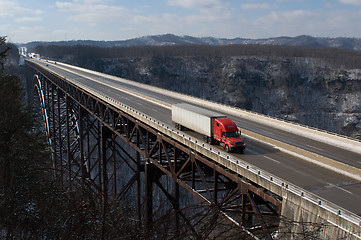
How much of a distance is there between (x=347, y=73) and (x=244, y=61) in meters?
43.3

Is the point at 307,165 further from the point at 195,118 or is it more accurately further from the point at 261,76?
the point at 261,76

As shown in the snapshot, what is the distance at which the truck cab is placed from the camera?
17717mm

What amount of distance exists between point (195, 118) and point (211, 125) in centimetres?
197

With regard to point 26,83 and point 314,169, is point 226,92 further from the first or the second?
point 314,169

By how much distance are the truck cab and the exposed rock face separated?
104753 millimetres

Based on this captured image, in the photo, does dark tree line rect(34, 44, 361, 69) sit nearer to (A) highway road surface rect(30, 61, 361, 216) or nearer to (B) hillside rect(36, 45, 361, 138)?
(B) hillside rect(36, 45, 361, 138)

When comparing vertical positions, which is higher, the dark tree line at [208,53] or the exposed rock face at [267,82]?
the dark tree line at [208,53]

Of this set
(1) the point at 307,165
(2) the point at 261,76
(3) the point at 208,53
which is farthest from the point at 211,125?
(3) the point at 208,53

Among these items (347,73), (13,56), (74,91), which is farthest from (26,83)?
(347,73)

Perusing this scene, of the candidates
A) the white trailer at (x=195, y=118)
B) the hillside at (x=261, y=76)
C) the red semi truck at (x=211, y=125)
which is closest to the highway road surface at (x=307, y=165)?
the red semi truck at (x=211, y=125)

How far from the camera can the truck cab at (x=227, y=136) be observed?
17.7 m

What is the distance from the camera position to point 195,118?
69.5 feet

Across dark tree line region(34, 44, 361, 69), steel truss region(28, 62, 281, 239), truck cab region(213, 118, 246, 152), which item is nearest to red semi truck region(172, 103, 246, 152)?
truck cab region(213, 118, 246, 152)

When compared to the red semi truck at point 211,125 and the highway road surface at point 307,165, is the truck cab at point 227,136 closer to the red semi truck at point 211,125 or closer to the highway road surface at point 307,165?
the red semi truck at point 211,125
